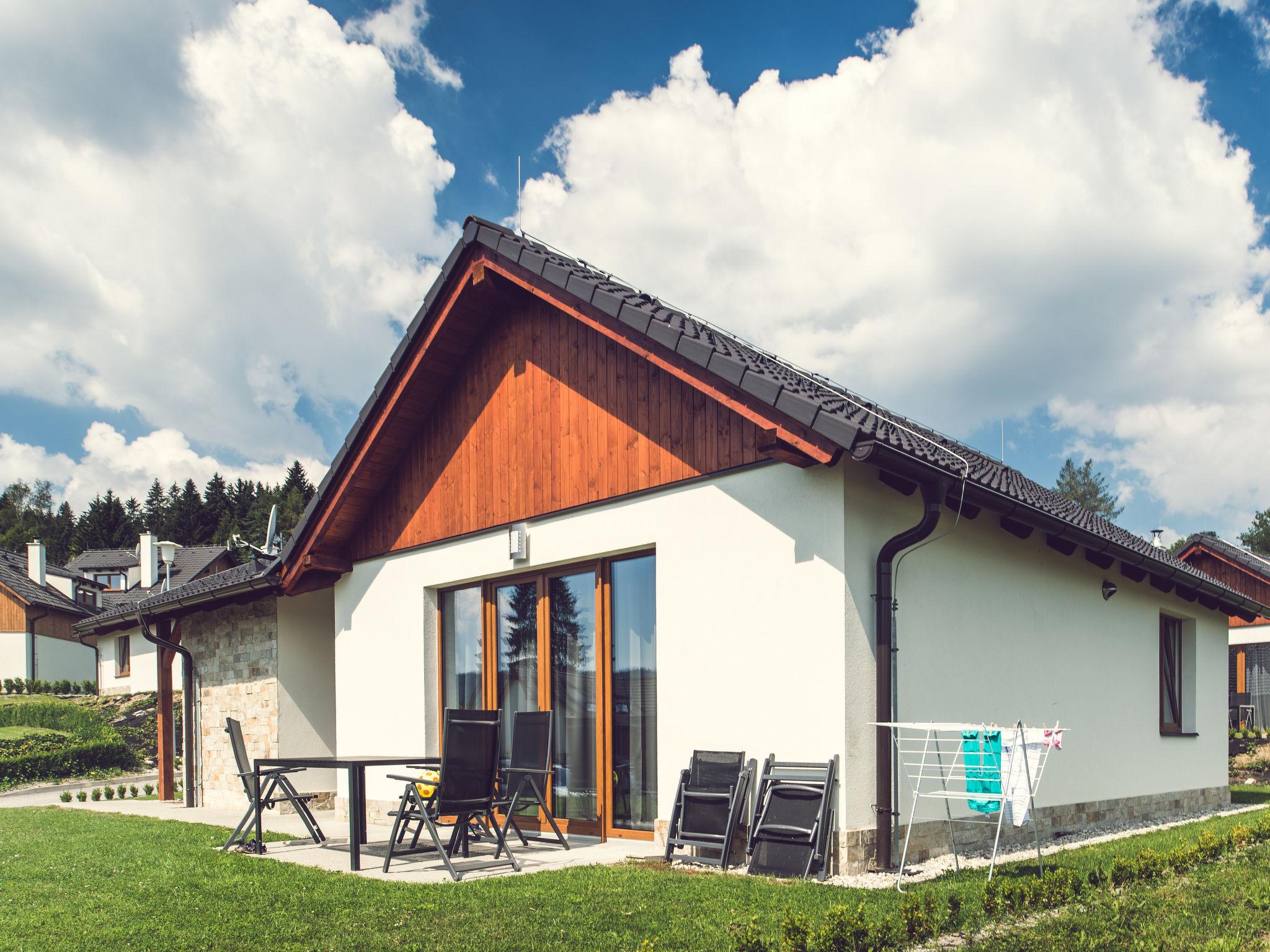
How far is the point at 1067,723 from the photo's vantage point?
9.34 meters

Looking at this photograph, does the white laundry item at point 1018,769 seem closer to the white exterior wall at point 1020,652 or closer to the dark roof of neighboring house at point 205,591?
the white exterior wall at point 1020,652

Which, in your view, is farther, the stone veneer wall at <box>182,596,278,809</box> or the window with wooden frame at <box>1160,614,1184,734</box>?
the stone veneer wall at <box>182,596,278,809</box>

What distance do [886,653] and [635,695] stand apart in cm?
237

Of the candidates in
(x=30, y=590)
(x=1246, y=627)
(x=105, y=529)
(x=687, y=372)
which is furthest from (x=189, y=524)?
(x=687, y=372)

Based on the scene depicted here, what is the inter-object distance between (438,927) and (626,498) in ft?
13.4

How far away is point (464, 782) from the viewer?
7.40 m

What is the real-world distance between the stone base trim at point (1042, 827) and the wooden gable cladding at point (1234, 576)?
1105cm

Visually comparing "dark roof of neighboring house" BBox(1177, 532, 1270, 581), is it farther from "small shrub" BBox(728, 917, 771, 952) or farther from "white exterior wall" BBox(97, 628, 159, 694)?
"white exterior wall" BBox(97, 628, 159, 694)

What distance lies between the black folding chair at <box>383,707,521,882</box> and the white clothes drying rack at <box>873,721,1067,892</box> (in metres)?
2.92

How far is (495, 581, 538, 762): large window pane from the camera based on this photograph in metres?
9.60

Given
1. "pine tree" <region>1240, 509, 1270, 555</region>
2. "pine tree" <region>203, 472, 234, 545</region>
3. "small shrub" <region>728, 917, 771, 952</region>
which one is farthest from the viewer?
"pine tree" <region>203, 472, 234, 545</region>

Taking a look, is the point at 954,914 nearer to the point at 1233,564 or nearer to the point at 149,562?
the point at 1233,564

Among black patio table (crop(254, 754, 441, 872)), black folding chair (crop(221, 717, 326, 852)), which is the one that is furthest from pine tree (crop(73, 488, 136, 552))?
black patio table (crop(254, 754, 441, 872))

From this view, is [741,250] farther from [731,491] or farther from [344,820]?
[344,820]
